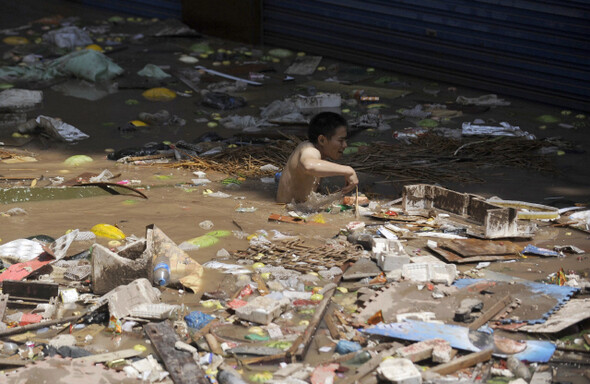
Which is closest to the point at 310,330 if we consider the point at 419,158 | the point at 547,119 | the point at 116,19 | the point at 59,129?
the point at 419,158

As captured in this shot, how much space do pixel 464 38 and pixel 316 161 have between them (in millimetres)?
4578

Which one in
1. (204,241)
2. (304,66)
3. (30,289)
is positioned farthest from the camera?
(304,66)

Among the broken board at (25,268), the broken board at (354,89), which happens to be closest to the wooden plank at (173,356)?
the broken board at (25,268)

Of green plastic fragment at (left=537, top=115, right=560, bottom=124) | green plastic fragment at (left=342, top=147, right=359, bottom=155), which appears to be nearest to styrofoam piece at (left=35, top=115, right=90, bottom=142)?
green plastic fragment at (left=342, top=147, right=359, bottom=155)

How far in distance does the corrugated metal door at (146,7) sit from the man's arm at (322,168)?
7.61 meters

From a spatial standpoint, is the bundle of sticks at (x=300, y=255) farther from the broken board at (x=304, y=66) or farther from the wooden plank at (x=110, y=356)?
the broken board at (x=304, y=66)

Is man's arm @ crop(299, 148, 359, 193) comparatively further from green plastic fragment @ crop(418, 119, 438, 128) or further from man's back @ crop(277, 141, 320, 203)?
green plastic fragment @ crop(418, 119, 438, 128)

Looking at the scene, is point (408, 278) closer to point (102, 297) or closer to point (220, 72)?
point (102, 297)

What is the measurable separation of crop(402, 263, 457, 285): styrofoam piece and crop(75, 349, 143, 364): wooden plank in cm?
175

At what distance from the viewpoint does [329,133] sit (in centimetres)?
634

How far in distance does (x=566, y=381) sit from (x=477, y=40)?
22.3ft

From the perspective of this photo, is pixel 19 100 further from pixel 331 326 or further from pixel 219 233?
pixel 331 326

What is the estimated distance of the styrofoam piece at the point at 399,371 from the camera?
371 centimetres

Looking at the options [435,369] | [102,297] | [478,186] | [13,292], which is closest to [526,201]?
[478,186]
